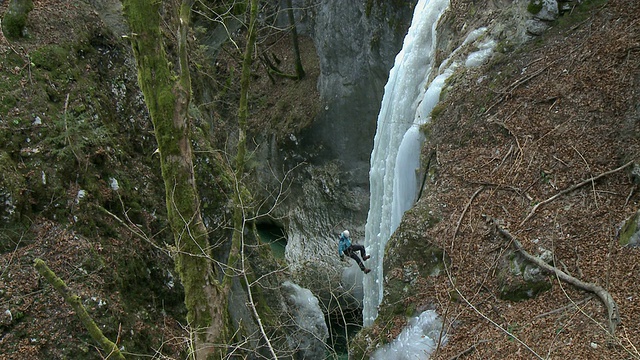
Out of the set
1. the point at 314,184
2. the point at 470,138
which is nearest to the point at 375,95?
the point at 314,184

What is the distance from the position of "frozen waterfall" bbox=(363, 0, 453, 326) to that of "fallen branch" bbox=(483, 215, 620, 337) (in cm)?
276

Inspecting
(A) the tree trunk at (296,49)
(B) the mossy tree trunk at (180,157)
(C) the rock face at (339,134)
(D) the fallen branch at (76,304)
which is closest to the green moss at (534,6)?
(B) the mossy tree trunk at (180,157)

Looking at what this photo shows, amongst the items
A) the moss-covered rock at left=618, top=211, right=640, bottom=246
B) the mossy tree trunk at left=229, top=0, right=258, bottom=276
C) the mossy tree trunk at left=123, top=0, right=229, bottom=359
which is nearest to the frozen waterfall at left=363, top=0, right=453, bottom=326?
the mossy tree trunk at left=229, top=0, right=258, bottom=276

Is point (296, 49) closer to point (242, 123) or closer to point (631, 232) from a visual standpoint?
point (242, 123)

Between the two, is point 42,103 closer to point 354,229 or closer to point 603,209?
point 603,209

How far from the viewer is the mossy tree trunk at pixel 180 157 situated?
18.8 feet

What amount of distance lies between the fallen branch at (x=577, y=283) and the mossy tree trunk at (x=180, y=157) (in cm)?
371

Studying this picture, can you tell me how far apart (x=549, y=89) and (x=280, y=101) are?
13.2m

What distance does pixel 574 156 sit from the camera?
735cm

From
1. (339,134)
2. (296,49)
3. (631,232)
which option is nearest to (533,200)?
(631,232)

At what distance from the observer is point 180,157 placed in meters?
6.05

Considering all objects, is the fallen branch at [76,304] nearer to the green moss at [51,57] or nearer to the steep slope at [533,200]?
the steep slope at [533,200]

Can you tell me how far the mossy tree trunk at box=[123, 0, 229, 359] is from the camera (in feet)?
18.8

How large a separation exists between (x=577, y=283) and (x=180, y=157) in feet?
15.1
